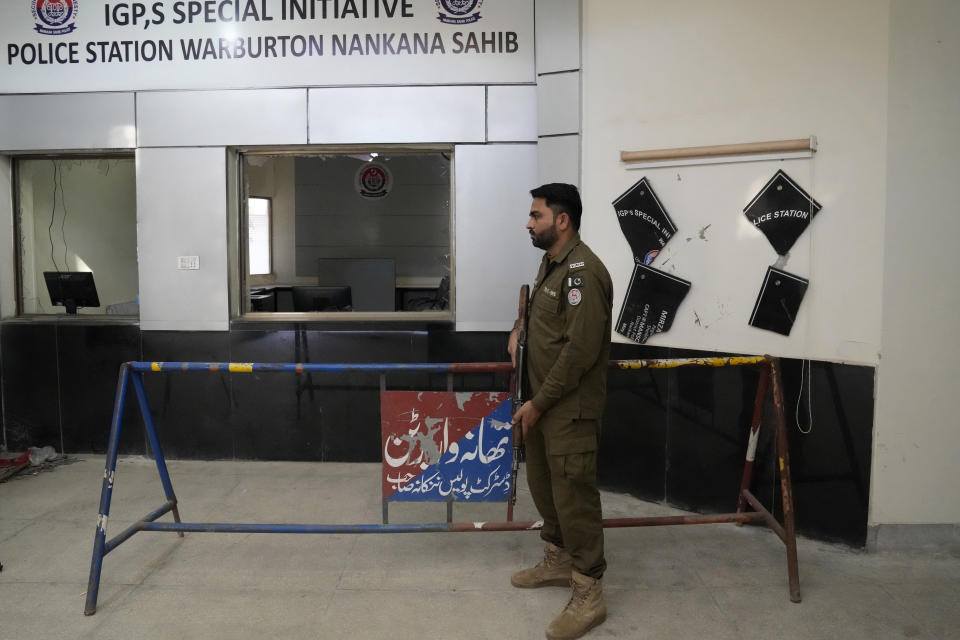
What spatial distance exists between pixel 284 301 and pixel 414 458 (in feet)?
10.2

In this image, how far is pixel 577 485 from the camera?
319cm

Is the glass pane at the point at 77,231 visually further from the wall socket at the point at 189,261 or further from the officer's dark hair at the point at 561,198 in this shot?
the officer's dark hair at the point at 561,198

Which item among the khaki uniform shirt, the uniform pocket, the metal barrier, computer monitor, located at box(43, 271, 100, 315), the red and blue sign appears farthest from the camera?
computer monitor, located at box(43, 271, 100, 315)

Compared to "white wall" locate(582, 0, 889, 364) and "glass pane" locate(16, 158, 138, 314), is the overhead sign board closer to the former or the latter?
"glass pane" locate(16, 158, 138, 314)

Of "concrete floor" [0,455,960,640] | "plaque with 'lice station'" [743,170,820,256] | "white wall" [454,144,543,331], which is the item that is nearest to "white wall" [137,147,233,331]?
"concrete floor" [0,455,960,640]

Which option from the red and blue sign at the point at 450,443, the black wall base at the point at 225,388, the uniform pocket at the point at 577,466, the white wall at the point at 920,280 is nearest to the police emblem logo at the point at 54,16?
the black wall base at the point at 225,388

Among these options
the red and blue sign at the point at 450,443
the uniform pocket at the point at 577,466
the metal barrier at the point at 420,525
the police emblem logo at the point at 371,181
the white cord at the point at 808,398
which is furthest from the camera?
the police emblem logo at the point at 371,181

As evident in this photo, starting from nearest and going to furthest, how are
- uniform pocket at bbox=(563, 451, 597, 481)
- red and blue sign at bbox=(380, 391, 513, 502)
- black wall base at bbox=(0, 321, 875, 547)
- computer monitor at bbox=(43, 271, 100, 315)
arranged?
uniform pocket at bbox=(563, 451, 597, 481) → red and blue sign at bbox=(380, 391, 513, 502) → black wall base at bbox=(0, 321, 875, 547) → computer monitor at bbox=(43, 271, 100, 315)

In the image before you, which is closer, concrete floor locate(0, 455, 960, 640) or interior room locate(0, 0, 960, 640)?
concrete floor locate(0, 455, 960, 640)

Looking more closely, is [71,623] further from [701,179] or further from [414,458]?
[701,179]

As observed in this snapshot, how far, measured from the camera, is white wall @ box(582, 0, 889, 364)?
394 cm

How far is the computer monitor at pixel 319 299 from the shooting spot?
6.30 m

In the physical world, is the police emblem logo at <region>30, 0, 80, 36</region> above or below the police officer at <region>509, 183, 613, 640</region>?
above

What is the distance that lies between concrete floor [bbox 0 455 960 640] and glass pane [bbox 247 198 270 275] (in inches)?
101
